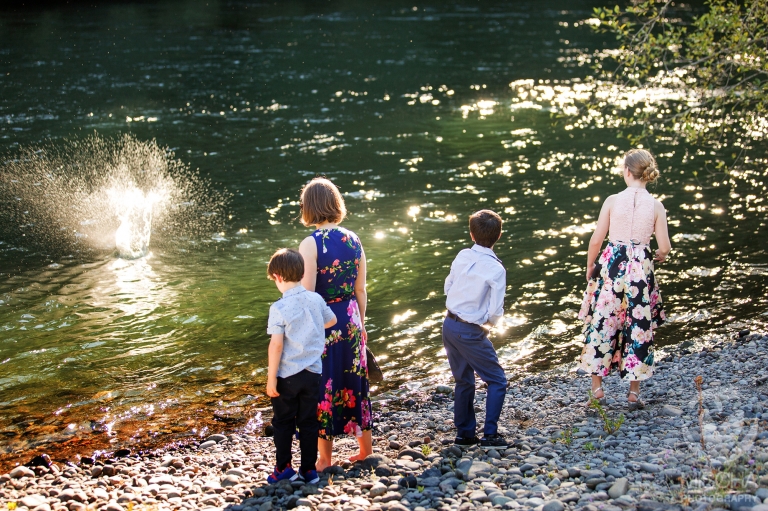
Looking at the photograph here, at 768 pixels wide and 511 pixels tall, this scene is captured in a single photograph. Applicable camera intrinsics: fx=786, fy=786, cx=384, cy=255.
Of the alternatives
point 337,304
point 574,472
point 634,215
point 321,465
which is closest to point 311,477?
point 321,465

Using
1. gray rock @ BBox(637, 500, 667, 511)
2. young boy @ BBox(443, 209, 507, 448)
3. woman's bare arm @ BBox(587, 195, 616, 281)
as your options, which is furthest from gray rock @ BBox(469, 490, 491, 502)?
woman's bare arm @ BBox(587, 195, 616, 281)

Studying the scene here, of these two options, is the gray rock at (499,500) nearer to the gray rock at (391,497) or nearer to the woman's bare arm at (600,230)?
the gray rock at (391,497)

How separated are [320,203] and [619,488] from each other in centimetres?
308

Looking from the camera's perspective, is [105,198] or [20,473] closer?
[20,473]

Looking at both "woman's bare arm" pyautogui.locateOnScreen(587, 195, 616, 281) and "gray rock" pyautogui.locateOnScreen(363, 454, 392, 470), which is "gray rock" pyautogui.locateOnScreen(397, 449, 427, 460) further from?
"woman's bare arm" pyautogui.locateOnScreen(587, 195, 616, 281)

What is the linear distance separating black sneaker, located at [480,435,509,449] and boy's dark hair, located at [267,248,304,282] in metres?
2.33

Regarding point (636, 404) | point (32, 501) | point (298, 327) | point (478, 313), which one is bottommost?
point (32, 501)

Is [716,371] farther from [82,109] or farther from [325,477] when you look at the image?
[82,109]

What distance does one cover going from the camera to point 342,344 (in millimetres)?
6488

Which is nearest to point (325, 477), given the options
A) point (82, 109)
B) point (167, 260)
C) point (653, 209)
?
point (653, 209)

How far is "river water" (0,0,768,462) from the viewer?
10.0 metres

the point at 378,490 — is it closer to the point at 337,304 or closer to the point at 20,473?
the point at 337,304

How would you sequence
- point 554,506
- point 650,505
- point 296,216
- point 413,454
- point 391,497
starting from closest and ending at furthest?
point 650,505, point 554,506, point 391,497, point 413,454, point 296,216

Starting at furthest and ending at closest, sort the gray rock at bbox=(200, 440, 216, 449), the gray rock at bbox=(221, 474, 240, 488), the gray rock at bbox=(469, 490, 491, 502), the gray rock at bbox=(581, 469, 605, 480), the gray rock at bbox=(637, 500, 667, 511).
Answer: the gray rock at bbox=(200, 440, 216, 449) → the gray rock at bbox=(221, 474, 240, 488) → the gray rock at bbox=(581, 469, 605, 480) → the gray rock at bbox=(469, 490, 491, 502) → the gray rock at bbox=(637, 500, 667, 511)
